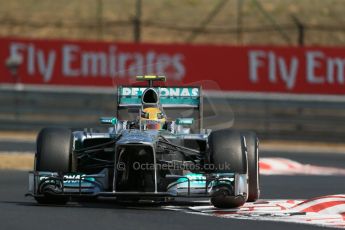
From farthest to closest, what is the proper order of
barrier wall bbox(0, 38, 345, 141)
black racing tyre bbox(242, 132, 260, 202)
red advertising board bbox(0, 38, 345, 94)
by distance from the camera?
red advertising board bbox(0, 38, 345, 94), barrier wall bbox(0, 38, 345, 141), black racing tyre bbox(242, 132, 260, 202)

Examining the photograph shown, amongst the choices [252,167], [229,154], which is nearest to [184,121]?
[252,167]

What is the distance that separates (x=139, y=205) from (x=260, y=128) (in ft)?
43.0

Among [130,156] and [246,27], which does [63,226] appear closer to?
[130,156]

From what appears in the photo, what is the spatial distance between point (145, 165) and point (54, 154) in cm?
107

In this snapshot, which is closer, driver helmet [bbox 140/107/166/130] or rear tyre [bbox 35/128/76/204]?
rear tyre [bbox 35/128/76/204]

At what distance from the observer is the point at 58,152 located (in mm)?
11625

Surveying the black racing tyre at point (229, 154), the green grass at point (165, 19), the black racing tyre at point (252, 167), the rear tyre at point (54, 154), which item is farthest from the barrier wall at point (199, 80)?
the rear tyre at point (54, 154)

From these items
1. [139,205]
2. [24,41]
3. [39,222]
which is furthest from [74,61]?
[39,222]

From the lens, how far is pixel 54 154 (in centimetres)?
1160

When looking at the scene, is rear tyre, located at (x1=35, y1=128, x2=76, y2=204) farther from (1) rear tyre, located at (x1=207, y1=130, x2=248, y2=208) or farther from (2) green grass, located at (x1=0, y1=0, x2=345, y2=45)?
(2) green grass, located at (x1=0, y1=0, x2=345, y2=45)

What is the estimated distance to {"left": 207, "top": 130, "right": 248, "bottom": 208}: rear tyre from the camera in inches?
454

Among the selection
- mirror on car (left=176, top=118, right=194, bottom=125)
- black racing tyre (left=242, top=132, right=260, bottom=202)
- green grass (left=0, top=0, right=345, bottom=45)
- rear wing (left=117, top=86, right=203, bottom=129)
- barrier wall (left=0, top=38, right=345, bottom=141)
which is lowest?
black racing tyre (left=242, top=132, right=260, bottom=202)

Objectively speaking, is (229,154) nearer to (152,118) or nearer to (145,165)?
(145,165)

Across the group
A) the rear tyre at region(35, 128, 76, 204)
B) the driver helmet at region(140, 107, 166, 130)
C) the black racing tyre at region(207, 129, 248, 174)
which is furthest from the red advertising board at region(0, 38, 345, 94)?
the black racing tyre at region(207, 129, 248, 174)
